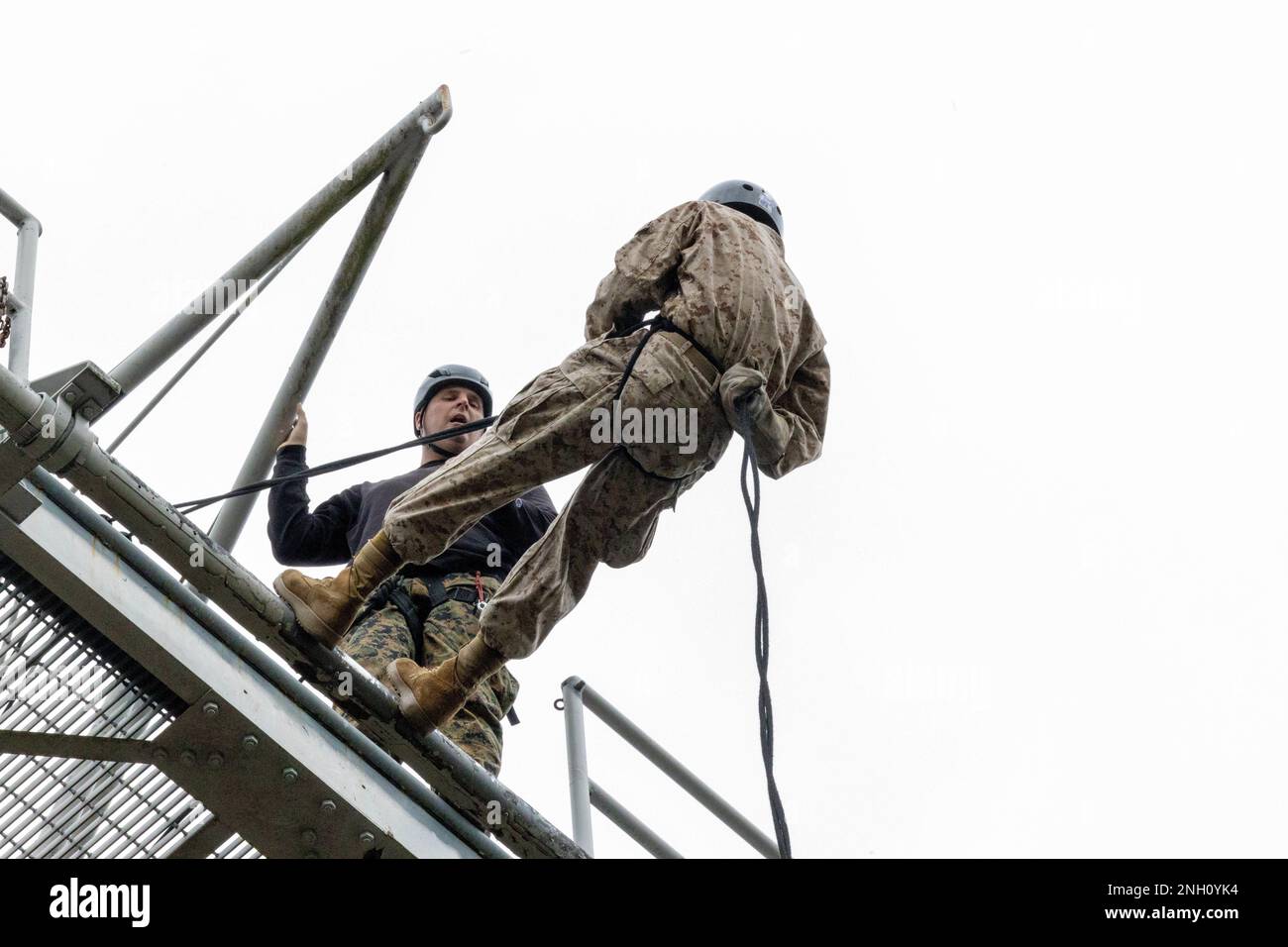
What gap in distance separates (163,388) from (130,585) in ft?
7.86

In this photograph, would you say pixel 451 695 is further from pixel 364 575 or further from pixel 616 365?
pixel 616 365

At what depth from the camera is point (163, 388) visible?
7246 mm

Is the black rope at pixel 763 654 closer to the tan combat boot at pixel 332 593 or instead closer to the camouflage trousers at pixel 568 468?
the camouflage trousers at pixel 568 468

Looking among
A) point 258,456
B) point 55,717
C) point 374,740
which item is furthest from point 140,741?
point 258,456

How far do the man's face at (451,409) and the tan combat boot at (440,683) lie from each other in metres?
2.99

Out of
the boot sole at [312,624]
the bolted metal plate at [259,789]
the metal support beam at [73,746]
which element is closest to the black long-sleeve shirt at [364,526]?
the boot sole at [312,624]

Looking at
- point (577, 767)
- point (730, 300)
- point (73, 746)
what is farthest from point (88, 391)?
point (577, 767)

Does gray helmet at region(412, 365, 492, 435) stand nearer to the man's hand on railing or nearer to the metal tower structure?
the man's hand on railing

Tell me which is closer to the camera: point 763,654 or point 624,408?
point 763,654

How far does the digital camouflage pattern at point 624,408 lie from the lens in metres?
6.09

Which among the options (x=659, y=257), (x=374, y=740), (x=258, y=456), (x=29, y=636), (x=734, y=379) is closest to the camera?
(x=29, y=636)

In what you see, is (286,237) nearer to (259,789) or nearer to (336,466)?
(336,466)

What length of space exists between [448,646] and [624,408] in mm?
1785

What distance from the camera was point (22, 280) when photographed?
20.0 ft
